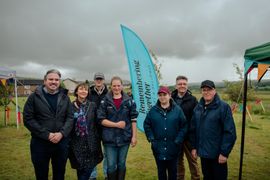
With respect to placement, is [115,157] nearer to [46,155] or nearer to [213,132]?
[46,155]

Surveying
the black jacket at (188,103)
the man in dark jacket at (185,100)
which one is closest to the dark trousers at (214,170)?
the man in dark jacket at (185,100)

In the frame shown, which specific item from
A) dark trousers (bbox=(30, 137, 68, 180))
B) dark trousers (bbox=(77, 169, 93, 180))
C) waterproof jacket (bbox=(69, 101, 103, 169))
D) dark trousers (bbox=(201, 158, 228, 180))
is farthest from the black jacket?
dark trousers (bbox=(30, 137, 68, 180))

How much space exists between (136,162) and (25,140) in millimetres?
4497

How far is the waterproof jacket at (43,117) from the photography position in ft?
9.93

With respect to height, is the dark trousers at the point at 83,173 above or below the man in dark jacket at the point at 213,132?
below

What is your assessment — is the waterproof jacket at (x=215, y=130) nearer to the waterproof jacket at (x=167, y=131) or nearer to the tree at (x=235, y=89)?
the waterproof jacket at (x=167, y=131)

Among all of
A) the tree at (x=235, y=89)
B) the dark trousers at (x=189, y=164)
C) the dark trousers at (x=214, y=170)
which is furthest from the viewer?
the tree at (x=235, y=89)

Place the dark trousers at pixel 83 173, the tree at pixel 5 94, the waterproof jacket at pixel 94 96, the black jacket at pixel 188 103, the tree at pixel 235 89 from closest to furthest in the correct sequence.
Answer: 1. the dark trousers at pixel 83 173
2. the black jacket at pixel 188 103
3. the waterproof jacket at pixel 94 96
4. the tree at pixel 5 94
5. the tree at pixel 235 89

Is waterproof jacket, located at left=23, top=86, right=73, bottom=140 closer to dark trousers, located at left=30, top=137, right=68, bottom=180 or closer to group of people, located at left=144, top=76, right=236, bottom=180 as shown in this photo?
dark trousers, located at left=30, top=137, right=68, bottom=180

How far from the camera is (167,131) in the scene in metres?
3.32

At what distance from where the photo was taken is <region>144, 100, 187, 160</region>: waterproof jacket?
131 inches

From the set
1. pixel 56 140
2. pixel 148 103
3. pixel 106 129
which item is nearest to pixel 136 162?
pixel 148 103

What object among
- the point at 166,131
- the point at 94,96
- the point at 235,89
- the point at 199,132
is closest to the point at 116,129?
the point at 166,131

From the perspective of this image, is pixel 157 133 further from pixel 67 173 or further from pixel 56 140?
pixel 67 173
